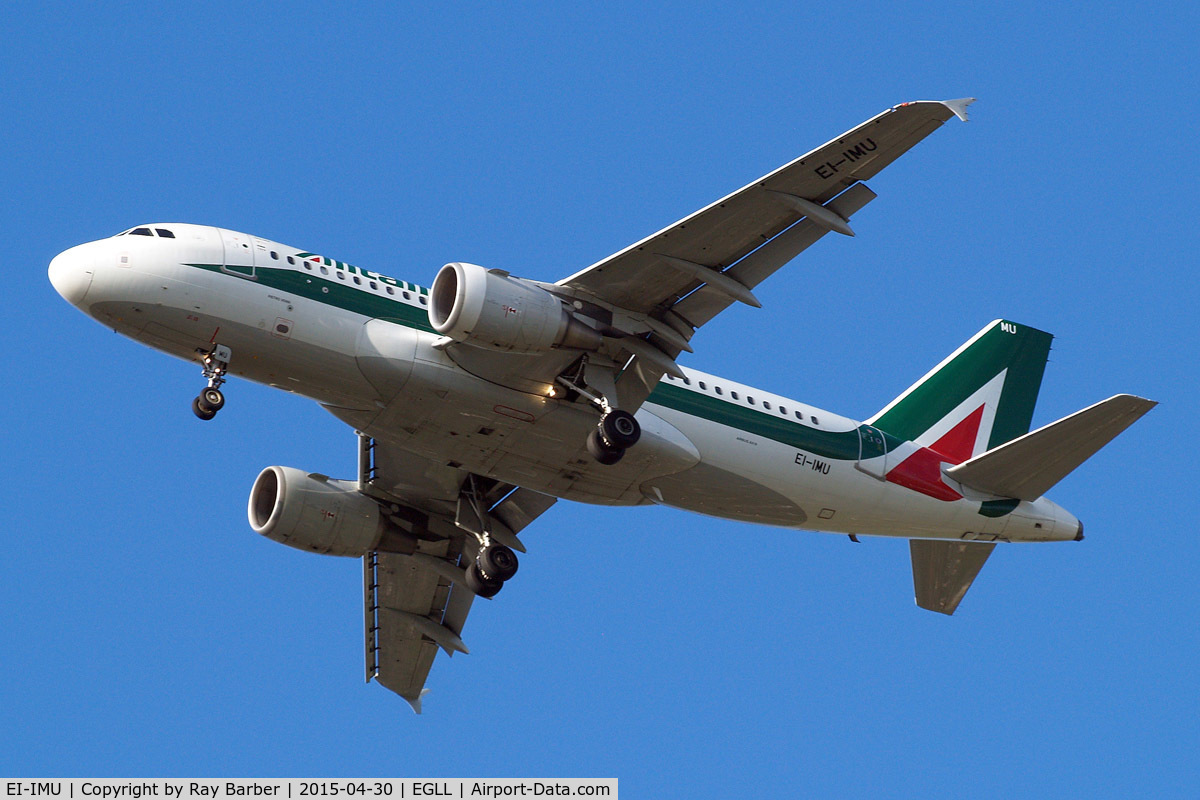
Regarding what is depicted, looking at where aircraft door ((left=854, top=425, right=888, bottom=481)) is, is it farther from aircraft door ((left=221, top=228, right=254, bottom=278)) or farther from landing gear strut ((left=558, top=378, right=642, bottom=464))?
aircraft door ((left=221, top=228, right=254, bottom=278))

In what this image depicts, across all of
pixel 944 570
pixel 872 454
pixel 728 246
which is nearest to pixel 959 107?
pixel 728 246

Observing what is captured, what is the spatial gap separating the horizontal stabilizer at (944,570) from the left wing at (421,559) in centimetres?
915

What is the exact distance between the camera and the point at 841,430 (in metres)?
34.0

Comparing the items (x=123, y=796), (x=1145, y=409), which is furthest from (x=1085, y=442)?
(x=123, y=796)

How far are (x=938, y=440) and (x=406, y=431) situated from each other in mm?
12953

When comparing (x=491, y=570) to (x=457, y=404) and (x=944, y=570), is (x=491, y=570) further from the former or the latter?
(x=944, y=570)

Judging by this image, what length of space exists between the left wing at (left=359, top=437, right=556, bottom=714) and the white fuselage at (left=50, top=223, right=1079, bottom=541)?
2.29 metres

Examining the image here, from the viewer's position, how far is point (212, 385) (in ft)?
95.7

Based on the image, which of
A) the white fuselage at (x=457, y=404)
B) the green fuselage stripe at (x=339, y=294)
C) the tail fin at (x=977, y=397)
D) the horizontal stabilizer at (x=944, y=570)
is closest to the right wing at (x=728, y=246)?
the white fuselage at (x=457, y=404)

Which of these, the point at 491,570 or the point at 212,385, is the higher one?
the point at 212,385

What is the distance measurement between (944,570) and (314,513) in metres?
15.2

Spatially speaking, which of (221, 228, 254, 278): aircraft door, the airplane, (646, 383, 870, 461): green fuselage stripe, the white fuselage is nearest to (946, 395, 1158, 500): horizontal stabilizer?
the airplane

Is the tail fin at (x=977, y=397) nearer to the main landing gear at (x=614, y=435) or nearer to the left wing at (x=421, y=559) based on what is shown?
the main landing gear at (x=614, y=435)
